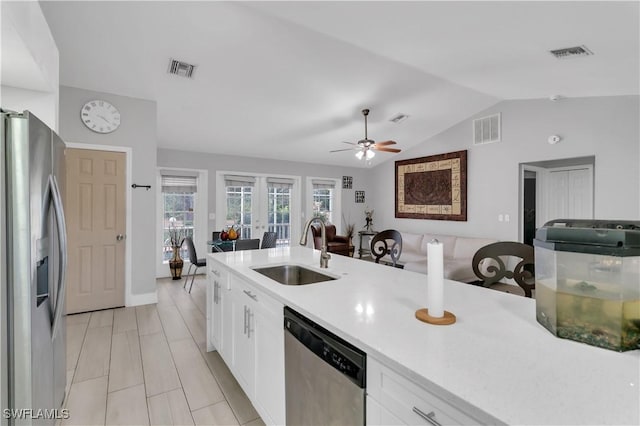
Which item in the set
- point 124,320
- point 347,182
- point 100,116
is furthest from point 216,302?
point 347,182

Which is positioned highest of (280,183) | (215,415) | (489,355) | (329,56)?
(329,56)

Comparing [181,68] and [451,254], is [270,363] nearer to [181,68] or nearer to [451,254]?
[181,68]

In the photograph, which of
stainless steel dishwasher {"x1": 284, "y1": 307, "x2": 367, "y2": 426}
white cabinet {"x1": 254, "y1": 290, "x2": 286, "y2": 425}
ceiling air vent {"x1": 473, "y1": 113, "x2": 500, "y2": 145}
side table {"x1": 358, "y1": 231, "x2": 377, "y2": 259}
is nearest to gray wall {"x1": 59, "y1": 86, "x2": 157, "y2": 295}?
white cabinet {"x1": 254, "y1": 290, "x2": 286, "y2": 425}

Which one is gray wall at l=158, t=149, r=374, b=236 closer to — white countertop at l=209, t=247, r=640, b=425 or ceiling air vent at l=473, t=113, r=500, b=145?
ceiling air vent at l=473, t=113, r=500, b=145

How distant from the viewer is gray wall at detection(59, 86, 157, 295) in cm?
369

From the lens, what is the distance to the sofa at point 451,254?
A: 448 cm

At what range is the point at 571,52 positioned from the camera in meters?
2.55

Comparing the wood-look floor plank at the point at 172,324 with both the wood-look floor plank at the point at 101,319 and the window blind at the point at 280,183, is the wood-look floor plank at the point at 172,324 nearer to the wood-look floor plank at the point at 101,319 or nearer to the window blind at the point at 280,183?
the wood-look floor plank at the point at 101,319

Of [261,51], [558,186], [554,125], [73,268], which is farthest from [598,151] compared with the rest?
[73,268]

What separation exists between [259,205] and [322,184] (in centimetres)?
167

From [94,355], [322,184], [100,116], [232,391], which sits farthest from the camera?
[322,184]

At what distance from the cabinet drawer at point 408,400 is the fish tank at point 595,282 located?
51 cm

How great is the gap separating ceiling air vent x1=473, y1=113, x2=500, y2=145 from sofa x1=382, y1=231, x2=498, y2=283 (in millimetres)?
1676

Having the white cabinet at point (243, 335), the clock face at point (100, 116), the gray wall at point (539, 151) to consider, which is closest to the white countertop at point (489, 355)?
the white cabinet at point (243, 335)
